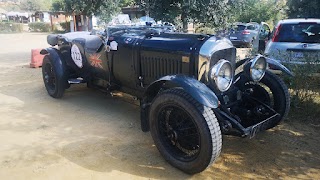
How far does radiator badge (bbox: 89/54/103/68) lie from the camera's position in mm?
5148

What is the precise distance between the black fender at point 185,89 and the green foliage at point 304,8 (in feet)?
40.0

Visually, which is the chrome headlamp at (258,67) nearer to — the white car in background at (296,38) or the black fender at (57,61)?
the white car in background at (296,38)

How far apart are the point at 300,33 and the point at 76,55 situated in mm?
4974

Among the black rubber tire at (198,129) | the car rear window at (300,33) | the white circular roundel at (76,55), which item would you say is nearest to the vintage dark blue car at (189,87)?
the black rubber tire at (198,129)

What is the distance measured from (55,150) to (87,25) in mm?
15832

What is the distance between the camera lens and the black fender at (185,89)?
305 centimetres

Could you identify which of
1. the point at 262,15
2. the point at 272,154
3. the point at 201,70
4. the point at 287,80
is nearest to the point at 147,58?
the point at 201,70

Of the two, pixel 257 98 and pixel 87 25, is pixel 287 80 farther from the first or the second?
pixel 87 25

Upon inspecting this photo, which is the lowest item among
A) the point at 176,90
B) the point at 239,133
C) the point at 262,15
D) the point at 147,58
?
the point at 239,133

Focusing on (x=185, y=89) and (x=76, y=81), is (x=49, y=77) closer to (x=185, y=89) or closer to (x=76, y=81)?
(x=76, y=81)

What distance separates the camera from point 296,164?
3.50 meters

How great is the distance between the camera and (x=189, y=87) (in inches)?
125

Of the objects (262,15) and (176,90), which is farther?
(262,15)

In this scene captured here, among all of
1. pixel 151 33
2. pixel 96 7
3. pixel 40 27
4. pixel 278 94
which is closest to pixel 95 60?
pixel 151 33
